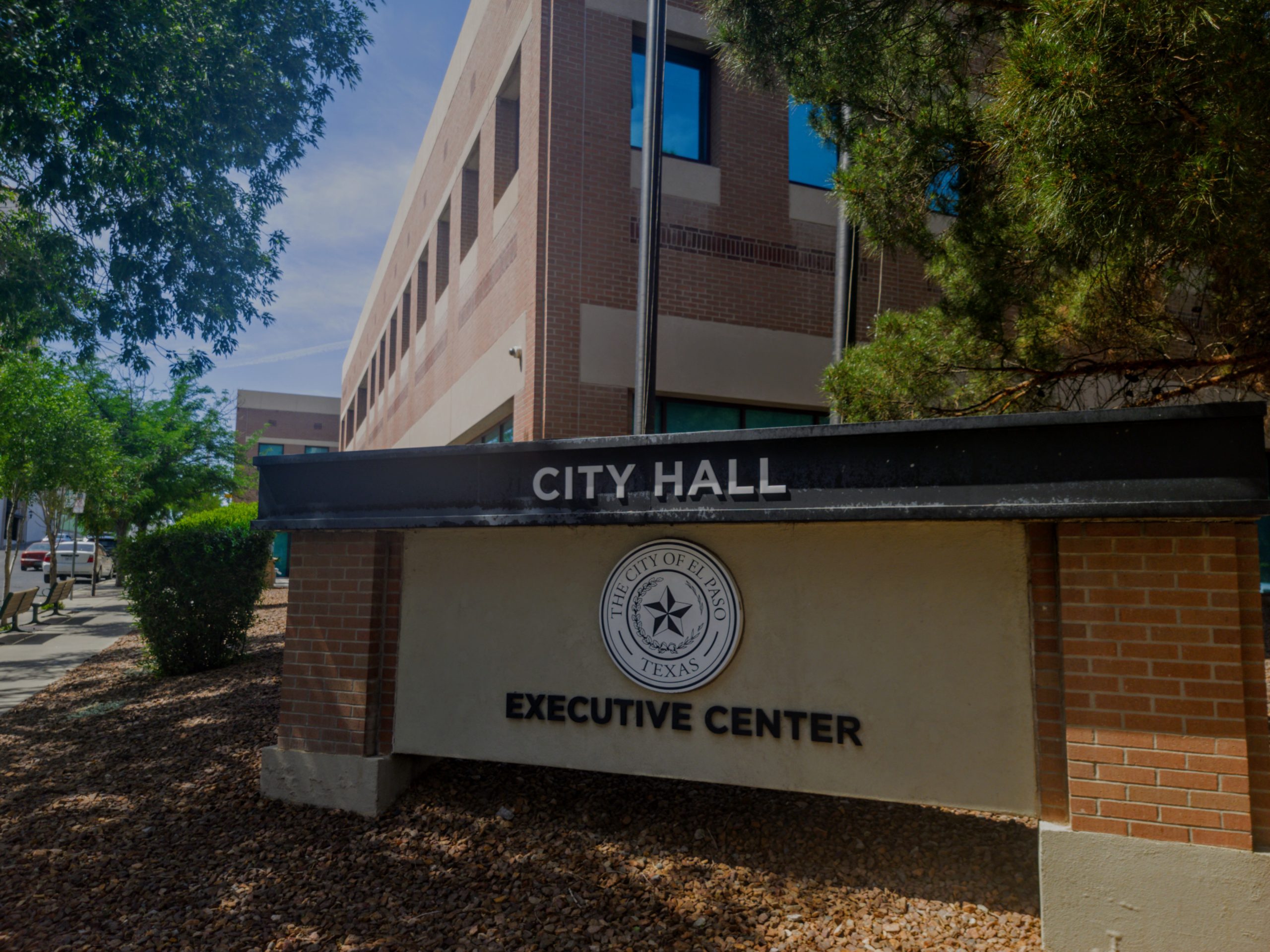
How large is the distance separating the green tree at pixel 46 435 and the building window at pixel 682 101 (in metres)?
12.1

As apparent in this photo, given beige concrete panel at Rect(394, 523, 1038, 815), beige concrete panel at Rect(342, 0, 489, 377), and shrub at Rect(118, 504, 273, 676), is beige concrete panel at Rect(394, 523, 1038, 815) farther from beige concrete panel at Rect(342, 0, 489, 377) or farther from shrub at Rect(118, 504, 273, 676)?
beige concrete panel at Rect(342, 0, 489, 377)

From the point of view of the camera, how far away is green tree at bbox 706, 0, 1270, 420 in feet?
11.8

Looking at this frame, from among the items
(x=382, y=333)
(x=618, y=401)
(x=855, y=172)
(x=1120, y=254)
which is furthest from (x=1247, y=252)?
(x=382, y=333)

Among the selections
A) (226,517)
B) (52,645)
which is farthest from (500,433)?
(52,645)

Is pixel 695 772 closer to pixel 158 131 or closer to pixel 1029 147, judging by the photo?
pixel 1029 147

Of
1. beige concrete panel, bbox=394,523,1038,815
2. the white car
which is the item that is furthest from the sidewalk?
the white car

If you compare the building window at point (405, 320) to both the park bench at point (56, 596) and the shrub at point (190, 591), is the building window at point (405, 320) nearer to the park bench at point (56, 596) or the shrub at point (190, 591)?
the park bench at point (56, 596)

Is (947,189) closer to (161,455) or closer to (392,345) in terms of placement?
(392,345)

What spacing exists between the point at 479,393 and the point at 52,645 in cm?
899

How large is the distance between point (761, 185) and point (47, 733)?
10.5 meters

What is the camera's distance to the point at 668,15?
11.0 metres

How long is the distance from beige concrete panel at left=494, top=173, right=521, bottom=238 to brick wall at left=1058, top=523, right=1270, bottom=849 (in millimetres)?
9236

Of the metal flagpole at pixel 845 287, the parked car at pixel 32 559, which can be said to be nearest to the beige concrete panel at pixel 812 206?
the metal flagpole at pixel 845 287

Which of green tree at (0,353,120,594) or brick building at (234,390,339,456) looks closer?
green tree at (0,353,120,594)
